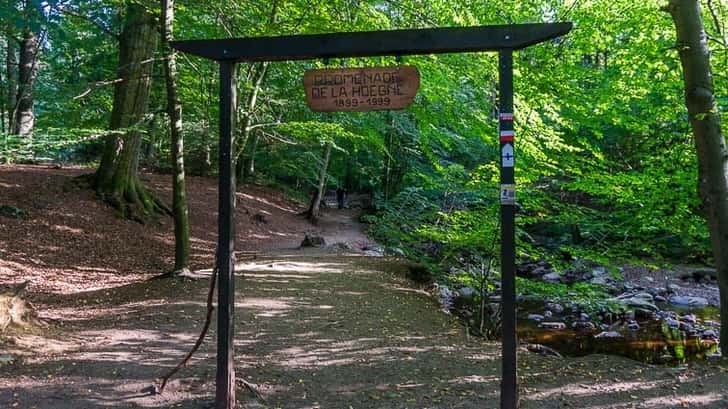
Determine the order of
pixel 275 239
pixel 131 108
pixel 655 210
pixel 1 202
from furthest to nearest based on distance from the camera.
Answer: pixel 275 239
pixel 131 108
pixel 1 202
pixel 655 210

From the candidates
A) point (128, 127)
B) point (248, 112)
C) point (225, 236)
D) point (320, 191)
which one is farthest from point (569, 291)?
point (320, 191)

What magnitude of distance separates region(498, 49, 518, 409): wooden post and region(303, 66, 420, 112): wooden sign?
2.05ft

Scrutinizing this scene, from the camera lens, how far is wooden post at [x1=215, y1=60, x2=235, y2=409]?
13.0 ft

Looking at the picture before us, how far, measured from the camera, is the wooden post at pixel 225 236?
3973mm

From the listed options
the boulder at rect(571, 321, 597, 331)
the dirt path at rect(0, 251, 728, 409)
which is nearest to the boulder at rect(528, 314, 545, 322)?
the boulder at rect(571, 321, 597, 331)

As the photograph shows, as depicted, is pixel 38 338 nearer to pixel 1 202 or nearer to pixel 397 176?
pixel 1 202

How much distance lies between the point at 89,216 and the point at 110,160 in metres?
1.69

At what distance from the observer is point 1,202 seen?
11406mm

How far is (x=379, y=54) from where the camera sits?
382 cm

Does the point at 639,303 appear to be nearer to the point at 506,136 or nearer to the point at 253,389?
the point at 506,136

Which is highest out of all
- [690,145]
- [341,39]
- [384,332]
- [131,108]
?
[131,108]

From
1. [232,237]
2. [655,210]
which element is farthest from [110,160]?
[655,210]

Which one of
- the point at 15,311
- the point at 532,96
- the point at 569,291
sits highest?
the point at 532,96

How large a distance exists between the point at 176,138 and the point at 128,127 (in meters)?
2.93
